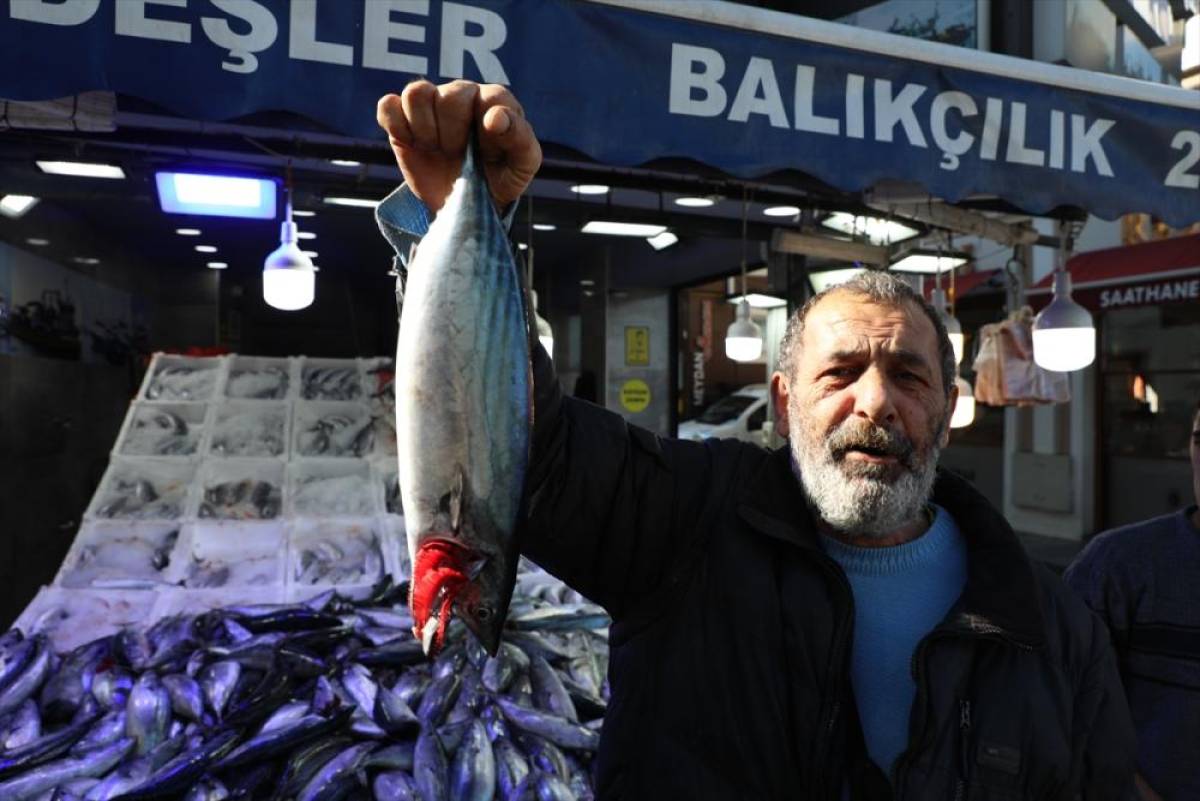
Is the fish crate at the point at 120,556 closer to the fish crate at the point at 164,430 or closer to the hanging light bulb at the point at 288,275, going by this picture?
the fish crate at the point at 164,430

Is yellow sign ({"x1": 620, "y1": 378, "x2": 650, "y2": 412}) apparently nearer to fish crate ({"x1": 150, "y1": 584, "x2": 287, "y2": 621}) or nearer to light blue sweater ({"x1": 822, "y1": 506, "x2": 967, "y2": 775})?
fish crate ({"x1": 150, "y1": 584, "x2": 287, "y2": 621})

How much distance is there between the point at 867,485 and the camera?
154 cm

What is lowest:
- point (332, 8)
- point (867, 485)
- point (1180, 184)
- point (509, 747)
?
point (509, 747)

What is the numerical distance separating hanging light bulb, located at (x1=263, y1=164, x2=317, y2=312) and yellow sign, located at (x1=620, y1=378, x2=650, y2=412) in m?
6.95

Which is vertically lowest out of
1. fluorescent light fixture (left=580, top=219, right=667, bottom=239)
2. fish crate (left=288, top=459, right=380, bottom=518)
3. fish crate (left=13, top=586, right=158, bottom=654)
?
fish crate (left=13, top=586, right=158, bottom=654)

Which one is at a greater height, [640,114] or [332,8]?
[332,8]

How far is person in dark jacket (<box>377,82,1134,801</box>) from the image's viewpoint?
→ 4.74 feet

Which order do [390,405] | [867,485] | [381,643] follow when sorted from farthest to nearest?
[390,405]
[381,643]
[867,485]

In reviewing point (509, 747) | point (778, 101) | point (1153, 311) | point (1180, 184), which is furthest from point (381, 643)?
point (1153, 311)

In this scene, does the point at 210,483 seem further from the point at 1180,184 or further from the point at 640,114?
the point at 1180,184

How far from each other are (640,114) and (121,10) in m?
1.50

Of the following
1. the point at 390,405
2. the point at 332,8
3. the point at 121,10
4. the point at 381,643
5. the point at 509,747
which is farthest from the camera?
the point at 390,405

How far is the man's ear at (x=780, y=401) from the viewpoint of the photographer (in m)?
1.82

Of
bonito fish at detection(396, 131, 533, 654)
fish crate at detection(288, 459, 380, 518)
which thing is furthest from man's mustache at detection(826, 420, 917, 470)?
fish crate at detection(288, 459, 380, 518)
